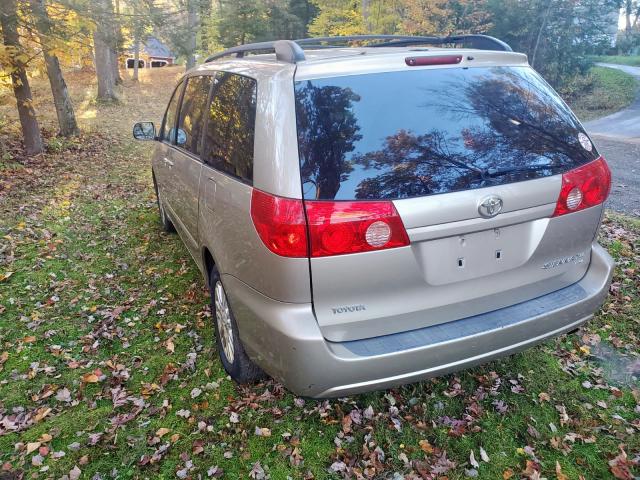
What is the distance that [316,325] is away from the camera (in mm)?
2221

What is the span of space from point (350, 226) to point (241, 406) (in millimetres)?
1627

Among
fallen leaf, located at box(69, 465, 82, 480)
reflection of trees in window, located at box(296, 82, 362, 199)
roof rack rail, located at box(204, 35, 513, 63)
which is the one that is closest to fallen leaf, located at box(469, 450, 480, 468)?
reflection of trees in window, located at box(296, 82, 362, 199)

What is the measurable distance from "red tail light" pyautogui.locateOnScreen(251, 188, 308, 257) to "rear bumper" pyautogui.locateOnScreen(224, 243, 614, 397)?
0.90 feet

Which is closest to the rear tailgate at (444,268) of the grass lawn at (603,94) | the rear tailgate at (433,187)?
the rear tailgate at (433,187)

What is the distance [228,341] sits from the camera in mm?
3248

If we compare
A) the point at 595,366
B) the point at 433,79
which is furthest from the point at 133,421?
the point at 595,366

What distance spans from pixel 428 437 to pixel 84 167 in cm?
970

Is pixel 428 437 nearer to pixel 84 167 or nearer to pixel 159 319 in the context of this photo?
pixel 159 319

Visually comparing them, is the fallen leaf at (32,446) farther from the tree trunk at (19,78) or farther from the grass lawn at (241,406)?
the tree trunk at (19,78)

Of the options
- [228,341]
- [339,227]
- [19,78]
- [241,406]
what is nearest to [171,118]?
[228,341]

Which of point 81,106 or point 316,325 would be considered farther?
point 81,106

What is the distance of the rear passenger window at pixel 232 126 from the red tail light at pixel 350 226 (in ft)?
1.72

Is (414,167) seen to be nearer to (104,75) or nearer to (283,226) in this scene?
A: (283,226)

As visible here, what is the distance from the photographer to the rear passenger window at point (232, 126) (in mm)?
2580
